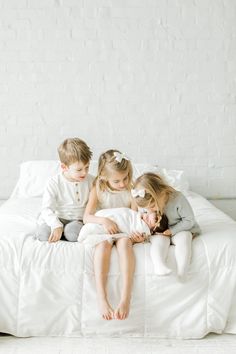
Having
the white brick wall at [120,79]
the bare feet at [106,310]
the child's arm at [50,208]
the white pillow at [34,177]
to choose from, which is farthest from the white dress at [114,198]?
the white brick wall at [120,79]

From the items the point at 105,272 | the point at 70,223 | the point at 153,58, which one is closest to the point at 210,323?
the point at 105,272

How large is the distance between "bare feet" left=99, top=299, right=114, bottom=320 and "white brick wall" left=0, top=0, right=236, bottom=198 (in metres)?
1.82

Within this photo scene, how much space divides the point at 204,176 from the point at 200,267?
177 centimetres

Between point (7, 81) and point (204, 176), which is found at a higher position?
point (7, 81)

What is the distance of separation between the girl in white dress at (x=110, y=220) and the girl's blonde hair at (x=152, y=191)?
141 mm

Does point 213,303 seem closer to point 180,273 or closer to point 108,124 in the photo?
point 180,273

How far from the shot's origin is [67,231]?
7.82 ft

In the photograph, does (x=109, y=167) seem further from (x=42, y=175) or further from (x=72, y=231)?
(x=42, y=175)

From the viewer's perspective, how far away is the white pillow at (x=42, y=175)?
11.3 ft

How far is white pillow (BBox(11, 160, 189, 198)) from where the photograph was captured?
3.46 m

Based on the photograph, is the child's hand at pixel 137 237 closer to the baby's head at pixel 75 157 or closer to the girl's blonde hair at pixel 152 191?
the girl's blonde hair at pixel 152 191

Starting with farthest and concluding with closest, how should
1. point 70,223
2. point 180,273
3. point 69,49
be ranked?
point 69,49
point 70,223
point 180,273

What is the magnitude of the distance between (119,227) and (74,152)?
390mm

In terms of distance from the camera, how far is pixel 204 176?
12.8ft
